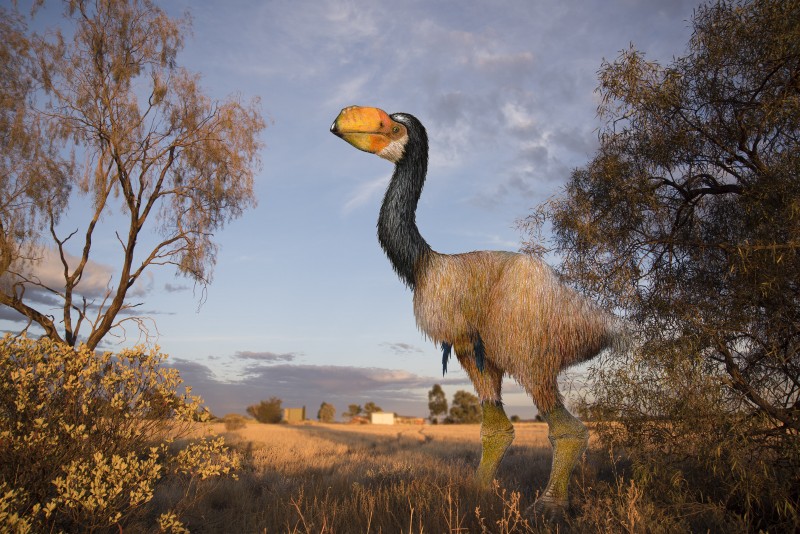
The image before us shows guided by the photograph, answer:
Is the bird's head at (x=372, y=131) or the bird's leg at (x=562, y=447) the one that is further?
the bird's head at (x=372, y=131)

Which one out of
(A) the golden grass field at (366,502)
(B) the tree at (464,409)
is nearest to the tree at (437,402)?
(B) the tree at (464,409)

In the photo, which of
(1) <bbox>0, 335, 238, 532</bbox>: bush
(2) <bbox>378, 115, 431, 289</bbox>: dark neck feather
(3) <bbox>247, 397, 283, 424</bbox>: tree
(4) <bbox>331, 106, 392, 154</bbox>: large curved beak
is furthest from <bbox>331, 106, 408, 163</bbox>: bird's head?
(3) <bbox>247, 397, 283, 424</bbox>: tree

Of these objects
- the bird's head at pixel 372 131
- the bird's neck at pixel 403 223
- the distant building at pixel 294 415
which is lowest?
the distant building at pixel 294 415

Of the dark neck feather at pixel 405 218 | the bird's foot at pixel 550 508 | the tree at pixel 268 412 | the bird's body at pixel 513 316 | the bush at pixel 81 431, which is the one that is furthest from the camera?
the tree at pixel 268 412

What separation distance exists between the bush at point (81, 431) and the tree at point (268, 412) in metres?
41.9

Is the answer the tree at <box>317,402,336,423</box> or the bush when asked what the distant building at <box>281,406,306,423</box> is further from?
the bush

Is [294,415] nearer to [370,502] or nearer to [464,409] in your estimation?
[464,409]

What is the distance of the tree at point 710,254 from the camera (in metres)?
5.82

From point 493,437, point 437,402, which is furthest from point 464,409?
point 493,437

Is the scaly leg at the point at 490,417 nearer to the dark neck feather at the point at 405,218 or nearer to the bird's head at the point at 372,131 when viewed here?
the dark neck feather at the point at 405,218

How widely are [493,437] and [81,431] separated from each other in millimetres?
4319

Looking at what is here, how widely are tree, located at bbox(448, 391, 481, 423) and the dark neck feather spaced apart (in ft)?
153

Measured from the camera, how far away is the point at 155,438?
21.6 feet

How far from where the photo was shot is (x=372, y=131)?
269 inches
